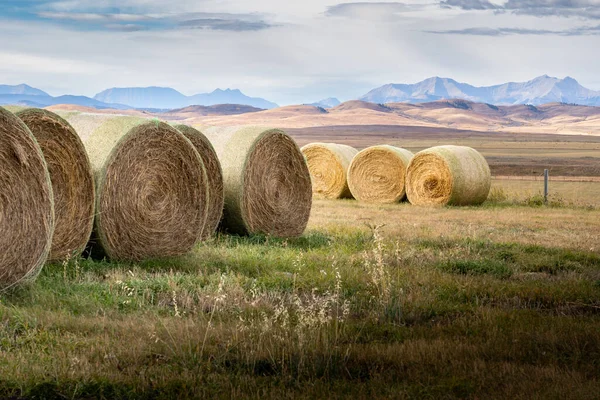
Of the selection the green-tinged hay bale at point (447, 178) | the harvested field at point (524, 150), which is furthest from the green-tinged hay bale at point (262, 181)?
the harvested field at point (524, 150)

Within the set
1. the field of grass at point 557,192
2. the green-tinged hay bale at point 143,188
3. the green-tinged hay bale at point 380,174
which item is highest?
the green-tinged hay bale at point 143,188

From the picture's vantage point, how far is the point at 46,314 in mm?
7734

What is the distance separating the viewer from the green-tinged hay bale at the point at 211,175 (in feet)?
44.1

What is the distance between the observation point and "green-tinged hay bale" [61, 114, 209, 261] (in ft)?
36.1

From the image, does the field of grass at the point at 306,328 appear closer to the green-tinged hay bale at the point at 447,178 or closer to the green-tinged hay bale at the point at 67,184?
the green-tinged hay bale at the point at 67,184

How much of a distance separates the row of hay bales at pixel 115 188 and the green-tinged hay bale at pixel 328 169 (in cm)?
1126

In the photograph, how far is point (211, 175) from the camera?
1358 cm

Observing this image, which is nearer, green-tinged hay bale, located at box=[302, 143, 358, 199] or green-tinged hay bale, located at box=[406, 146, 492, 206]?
green-tinged hay bale, located at box=[406, 146, 492, 206]

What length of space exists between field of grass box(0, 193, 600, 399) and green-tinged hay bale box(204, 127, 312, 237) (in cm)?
168

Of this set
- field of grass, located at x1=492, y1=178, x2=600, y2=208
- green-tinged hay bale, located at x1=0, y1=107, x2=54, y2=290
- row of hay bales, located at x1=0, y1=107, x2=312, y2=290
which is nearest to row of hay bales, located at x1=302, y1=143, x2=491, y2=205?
field of grass, located at x1=492, y1=178, x2=600, y2=208

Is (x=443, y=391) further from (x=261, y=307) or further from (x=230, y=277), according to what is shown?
(x=230, y=277)

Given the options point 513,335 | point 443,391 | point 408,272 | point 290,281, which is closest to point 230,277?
point 290,281

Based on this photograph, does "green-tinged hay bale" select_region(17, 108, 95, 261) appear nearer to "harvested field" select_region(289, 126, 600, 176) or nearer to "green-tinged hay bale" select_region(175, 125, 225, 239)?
"green-tinged hay bale" select_region(175, 125, 225, 239)

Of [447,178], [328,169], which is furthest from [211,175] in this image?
[328,169]
